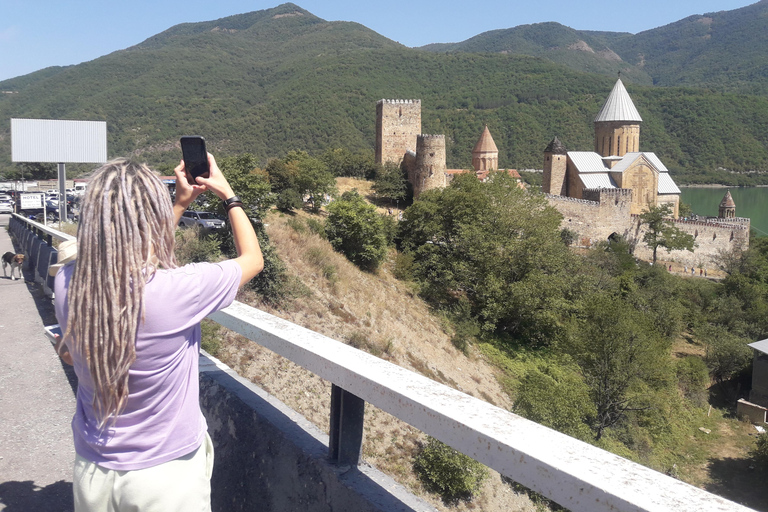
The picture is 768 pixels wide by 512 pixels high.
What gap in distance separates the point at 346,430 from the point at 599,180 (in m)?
35.5

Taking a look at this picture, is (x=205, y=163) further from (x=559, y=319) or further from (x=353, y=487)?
(x=559, y=319)

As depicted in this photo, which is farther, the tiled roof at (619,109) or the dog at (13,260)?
the tiled roof at (619,109)

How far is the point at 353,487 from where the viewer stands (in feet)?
5.35

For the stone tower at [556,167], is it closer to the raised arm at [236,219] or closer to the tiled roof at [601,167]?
the tiled roof at [601,167]

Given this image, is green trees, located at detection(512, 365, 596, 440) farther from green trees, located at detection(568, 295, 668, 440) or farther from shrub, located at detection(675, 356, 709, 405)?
shrub, located at detection(675, 356, 709, 405)

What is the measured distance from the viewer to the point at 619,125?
1518 inches

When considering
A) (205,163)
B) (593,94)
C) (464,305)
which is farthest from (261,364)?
(593,94)

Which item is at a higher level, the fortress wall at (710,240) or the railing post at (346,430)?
the railing post at (346,430)

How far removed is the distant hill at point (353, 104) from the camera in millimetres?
60950

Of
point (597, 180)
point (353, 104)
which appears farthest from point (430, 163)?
point (353, 104)

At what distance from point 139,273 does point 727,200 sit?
154ft

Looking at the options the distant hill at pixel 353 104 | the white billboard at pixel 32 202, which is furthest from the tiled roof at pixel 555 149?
the white billboard at pixel 32 202

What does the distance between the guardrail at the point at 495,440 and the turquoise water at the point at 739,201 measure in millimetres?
61841

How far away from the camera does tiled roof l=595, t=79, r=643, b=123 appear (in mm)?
38344
